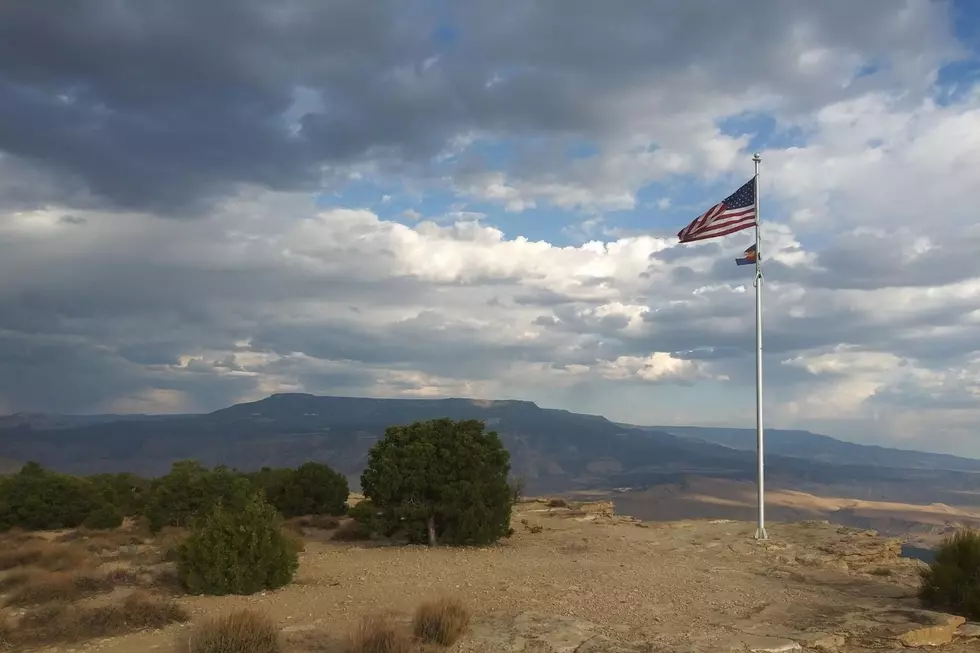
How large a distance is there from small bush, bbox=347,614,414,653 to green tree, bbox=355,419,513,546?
36.0 feet

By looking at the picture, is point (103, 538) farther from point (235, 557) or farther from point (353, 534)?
point (235, 557)

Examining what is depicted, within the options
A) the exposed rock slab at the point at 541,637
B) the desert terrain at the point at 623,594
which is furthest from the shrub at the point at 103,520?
the exposed rock slab at the point at 541,637

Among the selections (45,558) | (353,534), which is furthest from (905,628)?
(45,558)

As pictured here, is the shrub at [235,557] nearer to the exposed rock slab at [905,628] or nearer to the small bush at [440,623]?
the small bush at [440,623]

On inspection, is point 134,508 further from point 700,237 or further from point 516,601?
point 700,237

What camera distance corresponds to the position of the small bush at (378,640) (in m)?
10.0

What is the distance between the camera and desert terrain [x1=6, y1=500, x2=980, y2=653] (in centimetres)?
1119

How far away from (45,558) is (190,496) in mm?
7071

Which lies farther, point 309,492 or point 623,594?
point 309,492

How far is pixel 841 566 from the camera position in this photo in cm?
1873

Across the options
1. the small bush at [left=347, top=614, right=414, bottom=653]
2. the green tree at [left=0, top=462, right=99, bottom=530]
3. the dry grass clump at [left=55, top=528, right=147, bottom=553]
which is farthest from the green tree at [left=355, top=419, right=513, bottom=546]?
the green tree at [left=0, top=462, right=99, bottom=530]

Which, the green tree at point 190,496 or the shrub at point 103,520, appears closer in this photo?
the green tree at point 190,496

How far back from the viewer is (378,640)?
400 inches

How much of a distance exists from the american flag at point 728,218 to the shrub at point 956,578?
35.4 ft
